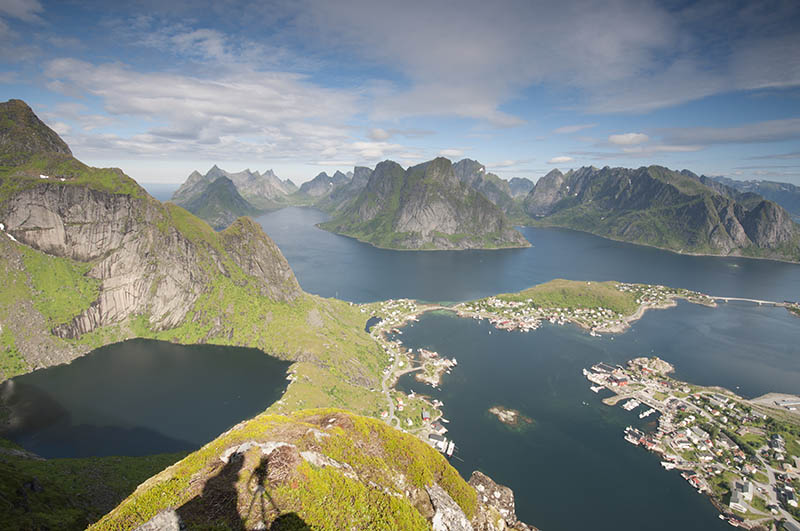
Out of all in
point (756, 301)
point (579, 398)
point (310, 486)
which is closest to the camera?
point (310, 486)

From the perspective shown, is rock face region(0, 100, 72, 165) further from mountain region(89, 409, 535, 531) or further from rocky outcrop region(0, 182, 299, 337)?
mountain region(89, 409, 535, 531)

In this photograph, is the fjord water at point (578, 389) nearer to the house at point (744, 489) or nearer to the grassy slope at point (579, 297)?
the house at point (744, 489)

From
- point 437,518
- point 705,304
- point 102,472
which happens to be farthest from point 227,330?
point 705,304

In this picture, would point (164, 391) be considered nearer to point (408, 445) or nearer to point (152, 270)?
point (152, 270)

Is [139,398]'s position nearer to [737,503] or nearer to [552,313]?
[737,503]

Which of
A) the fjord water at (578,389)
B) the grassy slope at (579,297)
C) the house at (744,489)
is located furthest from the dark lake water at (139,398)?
the grassy slope at (579,297)

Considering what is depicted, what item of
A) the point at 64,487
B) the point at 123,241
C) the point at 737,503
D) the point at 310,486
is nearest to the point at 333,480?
the point at 310,486

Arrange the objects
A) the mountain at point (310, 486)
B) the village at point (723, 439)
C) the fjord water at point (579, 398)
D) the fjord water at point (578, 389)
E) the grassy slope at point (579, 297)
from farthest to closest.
A: 1. the grassy slope at point (579, 297)
2. the fjord water at point (578, 389)
3. the fjord water at point (579, 398)
4. the village at point (723, 439)
5. the mountain at point (310, 486)
